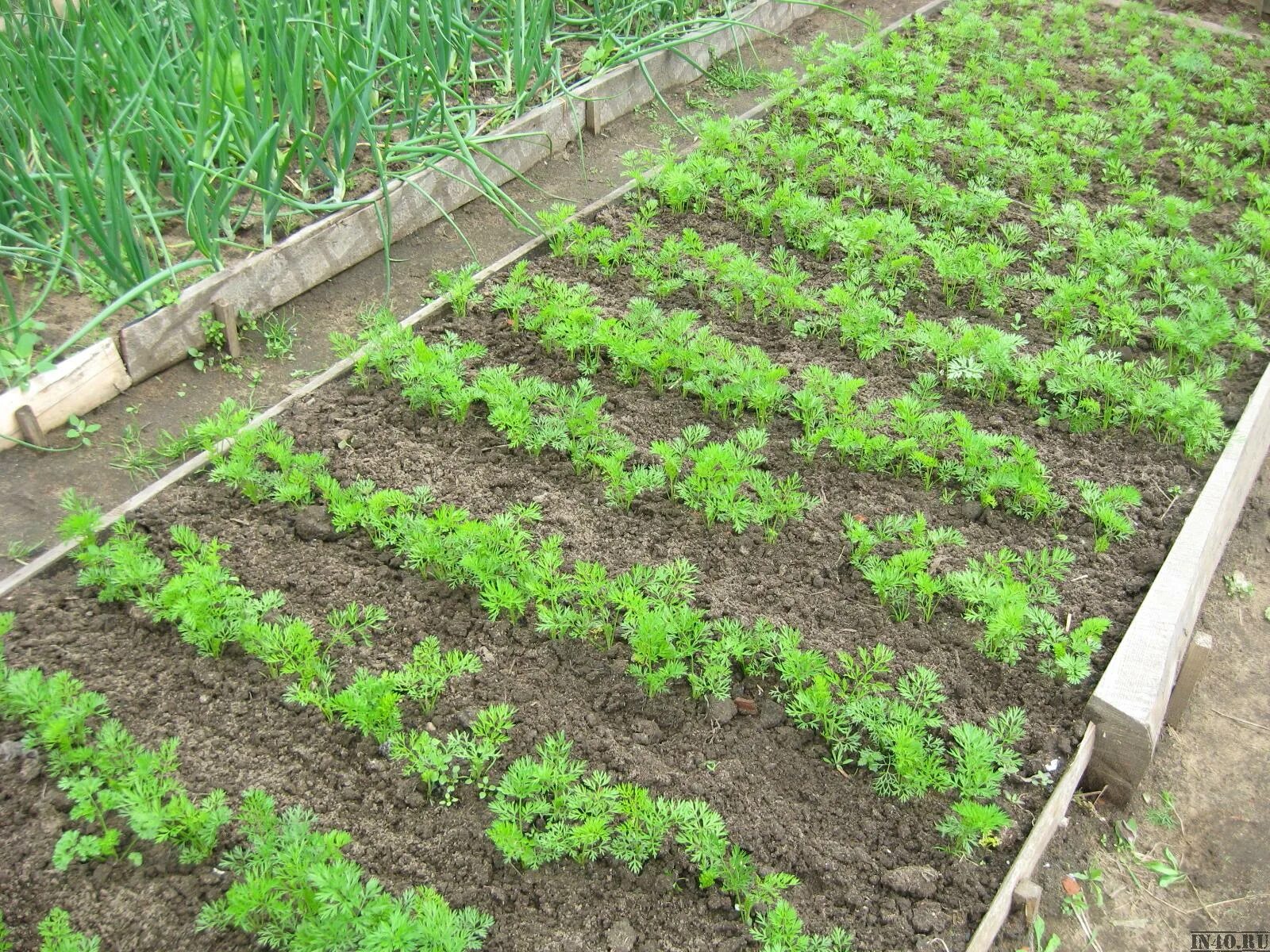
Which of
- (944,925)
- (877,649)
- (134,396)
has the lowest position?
(944,925)

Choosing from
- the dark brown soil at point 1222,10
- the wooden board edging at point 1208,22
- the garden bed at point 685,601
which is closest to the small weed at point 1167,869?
the garden bed at point 685,601

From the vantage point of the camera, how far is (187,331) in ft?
11.6

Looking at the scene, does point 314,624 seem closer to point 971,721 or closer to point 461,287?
point 461,287

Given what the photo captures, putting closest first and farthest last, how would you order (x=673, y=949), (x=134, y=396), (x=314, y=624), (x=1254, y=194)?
(x=673, y=949) < (x=314, y=624) < (x=134, y=396) < (x=1254, y=194)

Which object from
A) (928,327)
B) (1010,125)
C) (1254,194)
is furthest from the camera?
(1010,125)

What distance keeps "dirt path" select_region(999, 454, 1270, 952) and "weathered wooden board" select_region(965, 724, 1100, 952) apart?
0.08 meters

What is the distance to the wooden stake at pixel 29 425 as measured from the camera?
3.15 m

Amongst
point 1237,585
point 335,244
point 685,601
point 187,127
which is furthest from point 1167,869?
point 187,127

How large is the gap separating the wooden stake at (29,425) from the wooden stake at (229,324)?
25.3 inches

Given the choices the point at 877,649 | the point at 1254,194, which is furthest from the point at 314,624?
the point at 1254,194

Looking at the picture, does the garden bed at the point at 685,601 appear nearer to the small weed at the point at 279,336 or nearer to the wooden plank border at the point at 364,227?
the small weed at the point at 279,336

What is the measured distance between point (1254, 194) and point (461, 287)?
11.3ft

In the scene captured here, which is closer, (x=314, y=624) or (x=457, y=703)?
(x=457, y=703)

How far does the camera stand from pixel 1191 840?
2.55 meters
